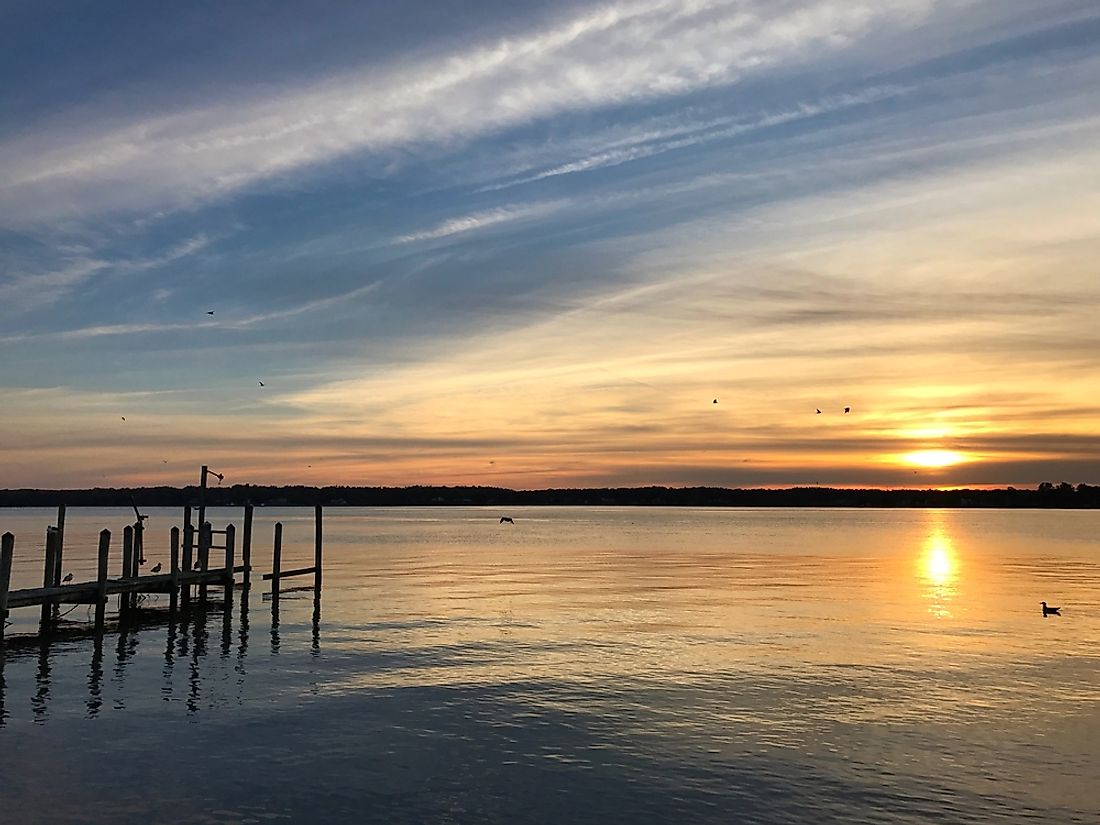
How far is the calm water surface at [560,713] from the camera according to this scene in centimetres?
1497

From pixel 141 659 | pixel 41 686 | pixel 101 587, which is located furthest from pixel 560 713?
pixel 101 587

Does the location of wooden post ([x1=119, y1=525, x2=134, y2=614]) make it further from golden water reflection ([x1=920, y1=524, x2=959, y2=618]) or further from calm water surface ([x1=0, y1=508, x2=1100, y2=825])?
golden water reflection ([x1=920, y1=524, x2=959, y2=618])

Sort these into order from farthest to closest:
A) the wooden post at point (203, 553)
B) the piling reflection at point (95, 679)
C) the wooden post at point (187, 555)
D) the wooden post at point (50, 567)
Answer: the wooden post at point (203, 553) → the wooden post at point (187, 555) → the wooden post at point (50, 567) → the piling reflection at point (95, 679)

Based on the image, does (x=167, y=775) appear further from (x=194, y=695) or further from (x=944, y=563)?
(x=944, y=563)

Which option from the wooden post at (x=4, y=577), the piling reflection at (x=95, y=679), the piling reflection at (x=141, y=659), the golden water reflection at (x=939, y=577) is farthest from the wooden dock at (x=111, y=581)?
the golden water reflection at (x=939, y=577)

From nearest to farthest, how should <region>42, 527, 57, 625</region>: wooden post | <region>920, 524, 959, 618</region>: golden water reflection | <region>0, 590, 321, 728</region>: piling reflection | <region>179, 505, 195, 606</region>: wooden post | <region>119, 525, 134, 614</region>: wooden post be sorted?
<region>0, 590, 321, 728</region>: piling reflection → <region>42, 527, 57, 625</region>: wooden post → <region>119, 525, 134, 614</region>: wooden post → <region>179, 505, 195, 606</region>: wooden post → <region>920, 524, 959, 618</region>: golden water reflection

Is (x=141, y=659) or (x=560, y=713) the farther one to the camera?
(x=141, y=659)

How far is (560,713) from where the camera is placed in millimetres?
20469

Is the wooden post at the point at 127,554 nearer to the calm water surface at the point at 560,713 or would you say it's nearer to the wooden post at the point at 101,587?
the calm water surface at the point at 560,713

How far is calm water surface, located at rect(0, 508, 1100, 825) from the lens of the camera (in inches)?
589

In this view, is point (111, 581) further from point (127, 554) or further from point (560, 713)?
point (560, 713)

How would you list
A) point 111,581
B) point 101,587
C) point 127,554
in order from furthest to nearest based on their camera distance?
point 127,554
point 111,581
point 101,587

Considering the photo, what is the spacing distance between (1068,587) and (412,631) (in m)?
36.7

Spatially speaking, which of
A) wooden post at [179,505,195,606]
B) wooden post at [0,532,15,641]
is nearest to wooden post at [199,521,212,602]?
wooden post at [179,505,195,606]
